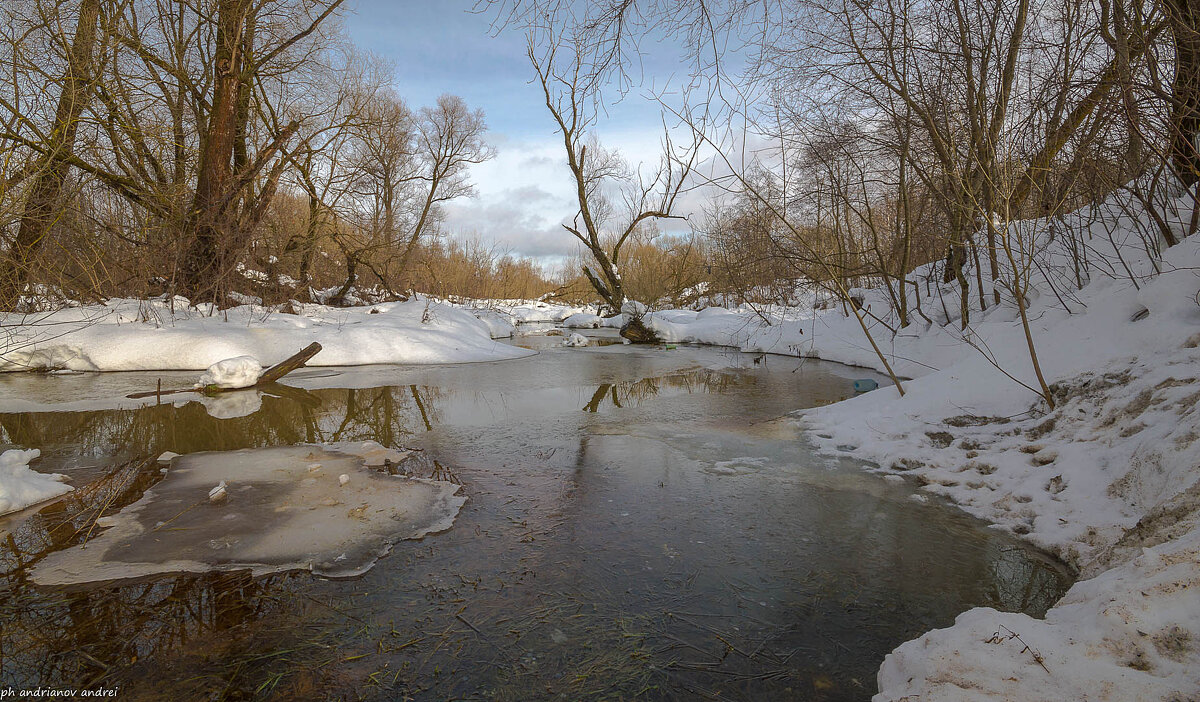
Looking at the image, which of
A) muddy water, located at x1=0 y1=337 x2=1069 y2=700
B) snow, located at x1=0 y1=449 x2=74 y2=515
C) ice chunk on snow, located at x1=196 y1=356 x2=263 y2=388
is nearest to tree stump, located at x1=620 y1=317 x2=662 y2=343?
ice chunk on snow, located at x1=196 y1=356 x2=263 y2=388

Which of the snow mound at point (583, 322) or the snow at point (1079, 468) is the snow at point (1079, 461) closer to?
the snow at point (1079, 468)

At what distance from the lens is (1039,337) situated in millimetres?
5035

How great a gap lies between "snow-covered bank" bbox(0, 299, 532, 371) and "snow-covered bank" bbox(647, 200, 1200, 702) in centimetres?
780

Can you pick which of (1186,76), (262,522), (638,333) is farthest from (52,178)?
(638,333)

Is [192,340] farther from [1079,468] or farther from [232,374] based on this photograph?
[1079,468]

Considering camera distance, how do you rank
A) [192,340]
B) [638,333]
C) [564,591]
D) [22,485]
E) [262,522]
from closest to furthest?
[564,591] → [262,522] → [22,485] → [192,340] → [638,333]

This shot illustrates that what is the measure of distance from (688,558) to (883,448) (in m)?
2.69

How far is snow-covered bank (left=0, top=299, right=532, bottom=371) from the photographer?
8406 millimetres

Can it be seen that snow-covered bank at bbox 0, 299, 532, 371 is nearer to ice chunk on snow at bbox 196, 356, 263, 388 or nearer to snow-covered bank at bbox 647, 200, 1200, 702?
ice chunk on snow at bbox 196, 356, 263, 388

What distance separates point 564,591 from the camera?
2.44 metres

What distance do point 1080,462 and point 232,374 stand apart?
28.7ft

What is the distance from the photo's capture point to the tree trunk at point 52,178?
4.20 meters

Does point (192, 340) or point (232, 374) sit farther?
point (192, 340)

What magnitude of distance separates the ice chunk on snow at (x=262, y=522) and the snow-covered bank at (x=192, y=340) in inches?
224
